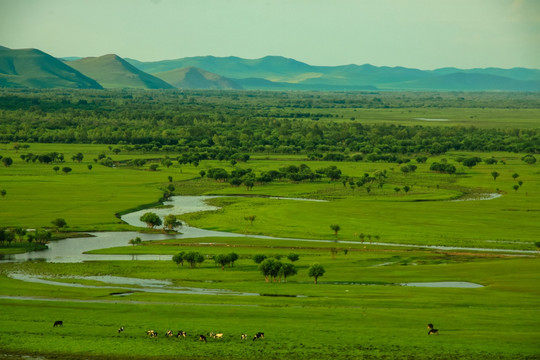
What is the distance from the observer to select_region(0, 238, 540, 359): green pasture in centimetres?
5063

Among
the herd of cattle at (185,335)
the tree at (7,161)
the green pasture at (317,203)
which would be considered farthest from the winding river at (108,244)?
the tree at (7,161)

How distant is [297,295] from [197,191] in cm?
7877

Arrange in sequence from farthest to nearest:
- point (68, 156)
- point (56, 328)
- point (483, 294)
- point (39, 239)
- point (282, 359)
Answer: point (68, 156), point (39, 239), point (483, 294), point (56, 328), point (282, 359)

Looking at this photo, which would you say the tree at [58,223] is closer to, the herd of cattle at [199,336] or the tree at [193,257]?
the tree at [193,257]

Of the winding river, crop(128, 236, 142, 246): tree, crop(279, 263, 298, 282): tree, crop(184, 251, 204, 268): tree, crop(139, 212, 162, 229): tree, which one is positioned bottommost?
the winding river

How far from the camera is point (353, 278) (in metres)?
74.8

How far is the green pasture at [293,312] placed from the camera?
166 feet

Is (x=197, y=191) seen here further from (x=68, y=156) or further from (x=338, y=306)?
(x=338, y=306)

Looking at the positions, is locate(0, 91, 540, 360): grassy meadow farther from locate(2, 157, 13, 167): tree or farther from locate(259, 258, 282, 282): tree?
locate(2, 157, 13, 167): tree

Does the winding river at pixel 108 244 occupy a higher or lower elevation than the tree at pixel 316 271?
lower

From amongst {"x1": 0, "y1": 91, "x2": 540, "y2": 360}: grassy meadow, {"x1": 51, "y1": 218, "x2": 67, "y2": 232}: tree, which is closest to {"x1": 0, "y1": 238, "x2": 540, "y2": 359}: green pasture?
{"x1": 0, "y1": 91, "x2": 540, "y2": 360}: grassy meadow

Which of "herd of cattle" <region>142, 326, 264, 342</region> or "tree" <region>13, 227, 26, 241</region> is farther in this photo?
"tree" <region>13, 227, 26, 241</region>

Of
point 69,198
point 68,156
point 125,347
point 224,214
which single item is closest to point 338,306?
point 125,347

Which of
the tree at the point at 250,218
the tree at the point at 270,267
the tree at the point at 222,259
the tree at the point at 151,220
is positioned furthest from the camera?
the tree at the point at 250,218
